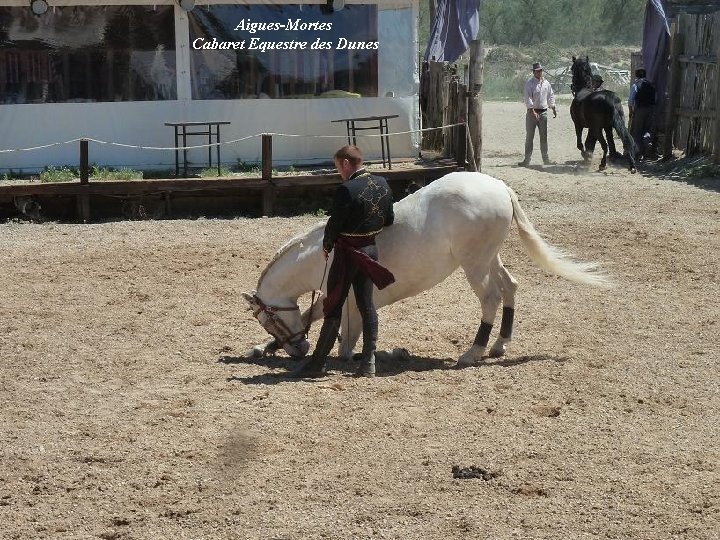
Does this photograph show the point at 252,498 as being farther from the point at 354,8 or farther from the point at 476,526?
the point at 354,8

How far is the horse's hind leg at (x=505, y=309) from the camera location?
862cm

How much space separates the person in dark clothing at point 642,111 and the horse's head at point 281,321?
14224 millimetres

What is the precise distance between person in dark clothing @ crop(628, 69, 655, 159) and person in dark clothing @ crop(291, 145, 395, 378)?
1408 cm

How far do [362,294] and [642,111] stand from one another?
570 inches

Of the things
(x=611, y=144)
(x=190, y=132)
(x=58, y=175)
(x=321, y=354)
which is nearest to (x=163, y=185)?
(x=58, y=175)

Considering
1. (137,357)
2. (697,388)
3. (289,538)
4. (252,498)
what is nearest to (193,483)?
(252,498)

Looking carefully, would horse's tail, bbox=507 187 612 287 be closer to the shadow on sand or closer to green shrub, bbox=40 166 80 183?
the shadow on sand

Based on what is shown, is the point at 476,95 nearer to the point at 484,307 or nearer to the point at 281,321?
the point at 484,307

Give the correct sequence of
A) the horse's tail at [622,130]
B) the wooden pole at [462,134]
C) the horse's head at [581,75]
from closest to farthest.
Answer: the wooden pole at [462,134] → the horse's tail at [622,130] → the horse's head at [581,75]

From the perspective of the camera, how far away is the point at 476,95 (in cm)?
1631

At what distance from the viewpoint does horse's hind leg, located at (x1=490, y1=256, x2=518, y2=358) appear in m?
8.62

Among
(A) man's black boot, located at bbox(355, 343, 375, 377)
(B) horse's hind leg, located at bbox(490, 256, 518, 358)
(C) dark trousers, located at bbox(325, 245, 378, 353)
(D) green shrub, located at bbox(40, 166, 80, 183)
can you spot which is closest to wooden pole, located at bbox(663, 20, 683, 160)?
(D) green shrub, located at bbox(40, 166, 80, 183)

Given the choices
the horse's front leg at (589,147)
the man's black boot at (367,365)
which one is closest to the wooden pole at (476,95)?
the horse's front leg at (589,147)

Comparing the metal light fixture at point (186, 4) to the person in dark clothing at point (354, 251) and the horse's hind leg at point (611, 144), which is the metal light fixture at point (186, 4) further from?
the person in dark clothing at point (354, 251)
